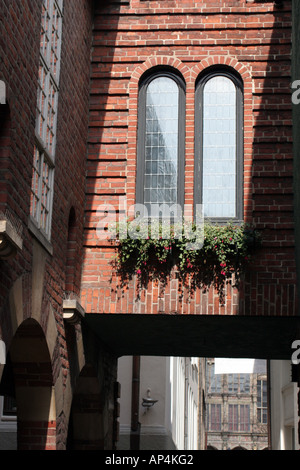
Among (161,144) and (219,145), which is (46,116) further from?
(219,145)

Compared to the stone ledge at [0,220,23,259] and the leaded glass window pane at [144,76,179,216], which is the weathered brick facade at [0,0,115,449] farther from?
the leaded glass window pane at [144,76,179,216]

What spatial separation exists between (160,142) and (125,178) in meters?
0.75

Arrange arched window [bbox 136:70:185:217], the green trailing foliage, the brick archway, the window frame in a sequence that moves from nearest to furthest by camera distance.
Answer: the window frame < the brick archway < the green trailing foliage < arched window [bbox 136:70:185:217]

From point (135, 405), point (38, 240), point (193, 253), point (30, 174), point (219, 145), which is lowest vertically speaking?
point (38, 240)

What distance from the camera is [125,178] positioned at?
10.4 meters

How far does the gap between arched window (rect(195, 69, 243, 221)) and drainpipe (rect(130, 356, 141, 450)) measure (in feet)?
27.7

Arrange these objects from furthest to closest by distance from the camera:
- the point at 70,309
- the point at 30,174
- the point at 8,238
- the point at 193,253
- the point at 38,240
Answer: the point at 193,253 < the point at 70,309 < the point at 38,240 < the point at 30,174 < the point at 8,238

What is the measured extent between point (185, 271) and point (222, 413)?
7113cm

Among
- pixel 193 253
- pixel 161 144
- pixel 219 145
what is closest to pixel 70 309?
pixel 193 253

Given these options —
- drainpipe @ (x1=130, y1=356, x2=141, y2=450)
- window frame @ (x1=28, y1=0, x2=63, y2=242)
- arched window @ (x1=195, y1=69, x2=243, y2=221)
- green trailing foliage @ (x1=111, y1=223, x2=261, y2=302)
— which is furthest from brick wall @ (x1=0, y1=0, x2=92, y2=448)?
drainpipe @ (x1=130, y1=356, x2=141, y2=450)

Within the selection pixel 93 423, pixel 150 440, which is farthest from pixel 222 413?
pixel 93 423

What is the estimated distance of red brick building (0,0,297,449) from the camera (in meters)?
8.56

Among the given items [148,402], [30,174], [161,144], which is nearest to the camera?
[30,174]

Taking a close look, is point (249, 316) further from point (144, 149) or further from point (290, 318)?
point (144, 149)
